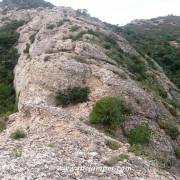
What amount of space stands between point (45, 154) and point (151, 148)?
916 cm

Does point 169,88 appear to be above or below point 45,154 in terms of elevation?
below

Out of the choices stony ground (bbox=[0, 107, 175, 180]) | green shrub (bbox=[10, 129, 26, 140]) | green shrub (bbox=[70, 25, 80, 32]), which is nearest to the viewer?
stony ground (bbox=[0, 107, 175, 180])

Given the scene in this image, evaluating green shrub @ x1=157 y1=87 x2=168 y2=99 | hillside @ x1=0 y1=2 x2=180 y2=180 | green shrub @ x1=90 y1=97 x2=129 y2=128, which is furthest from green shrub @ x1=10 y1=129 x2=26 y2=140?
green shrub @ x1=157 y1=87 x2=168 y2=99

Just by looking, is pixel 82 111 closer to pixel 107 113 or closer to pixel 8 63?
pixel 107 113

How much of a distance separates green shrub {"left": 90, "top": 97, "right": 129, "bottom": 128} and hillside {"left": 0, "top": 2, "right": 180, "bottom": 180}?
7cm

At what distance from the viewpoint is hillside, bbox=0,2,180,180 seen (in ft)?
73.3

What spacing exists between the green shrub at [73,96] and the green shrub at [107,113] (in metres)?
2.70

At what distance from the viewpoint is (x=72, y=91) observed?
1378 inches

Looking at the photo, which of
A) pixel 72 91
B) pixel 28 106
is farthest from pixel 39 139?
pixel 72 91

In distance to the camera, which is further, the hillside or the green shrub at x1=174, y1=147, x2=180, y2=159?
the green shrub at x1=174, y1=147, x2=180, y2=159

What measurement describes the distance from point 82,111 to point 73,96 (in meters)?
2.75

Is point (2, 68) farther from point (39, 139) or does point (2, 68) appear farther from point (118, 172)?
point (118, 172)

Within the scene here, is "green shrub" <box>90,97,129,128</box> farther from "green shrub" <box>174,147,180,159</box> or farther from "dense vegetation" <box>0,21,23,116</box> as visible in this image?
"dense vegetation" <box>0,21,23,116</box>

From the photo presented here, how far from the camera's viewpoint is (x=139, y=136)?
30094 millimetres
